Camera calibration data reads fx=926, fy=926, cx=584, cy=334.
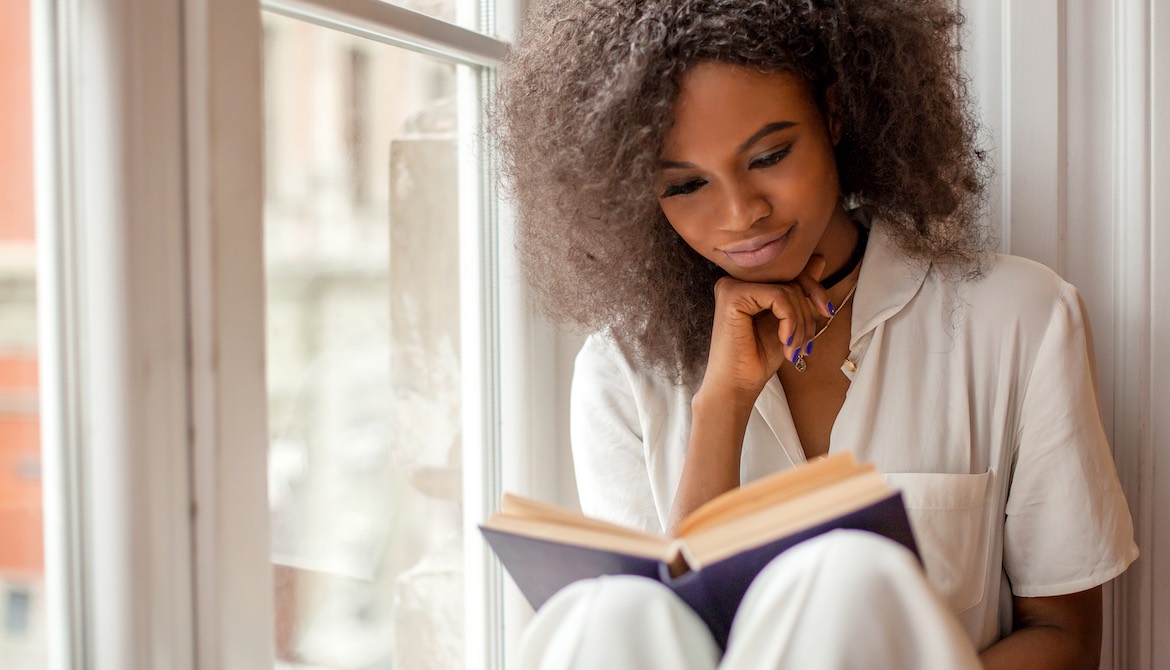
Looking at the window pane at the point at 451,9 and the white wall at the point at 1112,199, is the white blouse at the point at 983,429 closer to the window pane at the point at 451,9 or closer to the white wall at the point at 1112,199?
the white wall at the point at 1112,199

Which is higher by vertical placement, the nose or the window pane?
the window pane

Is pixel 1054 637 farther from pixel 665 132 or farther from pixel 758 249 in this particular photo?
pixel 665 132

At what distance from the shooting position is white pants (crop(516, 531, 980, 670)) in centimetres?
63

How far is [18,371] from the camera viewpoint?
31.4 inches

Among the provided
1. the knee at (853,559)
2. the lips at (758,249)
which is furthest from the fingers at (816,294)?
the knee at (853,559)

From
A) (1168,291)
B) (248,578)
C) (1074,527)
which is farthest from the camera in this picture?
(1168,291)

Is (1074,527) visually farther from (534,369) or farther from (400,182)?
(400,182)

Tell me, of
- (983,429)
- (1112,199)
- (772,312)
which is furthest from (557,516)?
(1112,199)

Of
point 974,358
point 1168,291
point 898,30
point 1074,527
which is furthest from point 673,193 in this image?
point 1168,291

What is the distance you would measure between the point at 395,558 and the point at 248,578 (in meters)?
0.34

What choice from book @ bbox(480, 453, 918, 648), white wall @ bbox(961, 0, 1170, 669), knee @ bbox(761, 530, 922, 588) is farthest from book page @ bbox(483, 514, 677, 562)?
white wall @ bbox(961, 0, 1170, 669)

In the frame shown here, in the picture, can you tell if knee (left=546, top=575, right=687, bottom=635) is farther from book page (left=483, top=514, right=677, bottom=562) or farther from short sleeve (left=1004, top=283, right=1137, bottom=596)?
short sleeve (left=1004, top=283, right=1137, bottom=596)

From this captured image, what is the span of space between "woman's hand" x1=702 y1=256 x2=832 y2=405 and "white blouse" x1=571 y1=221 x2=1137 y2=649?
56 millimetres

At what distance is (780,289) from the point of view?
3.72 ft
